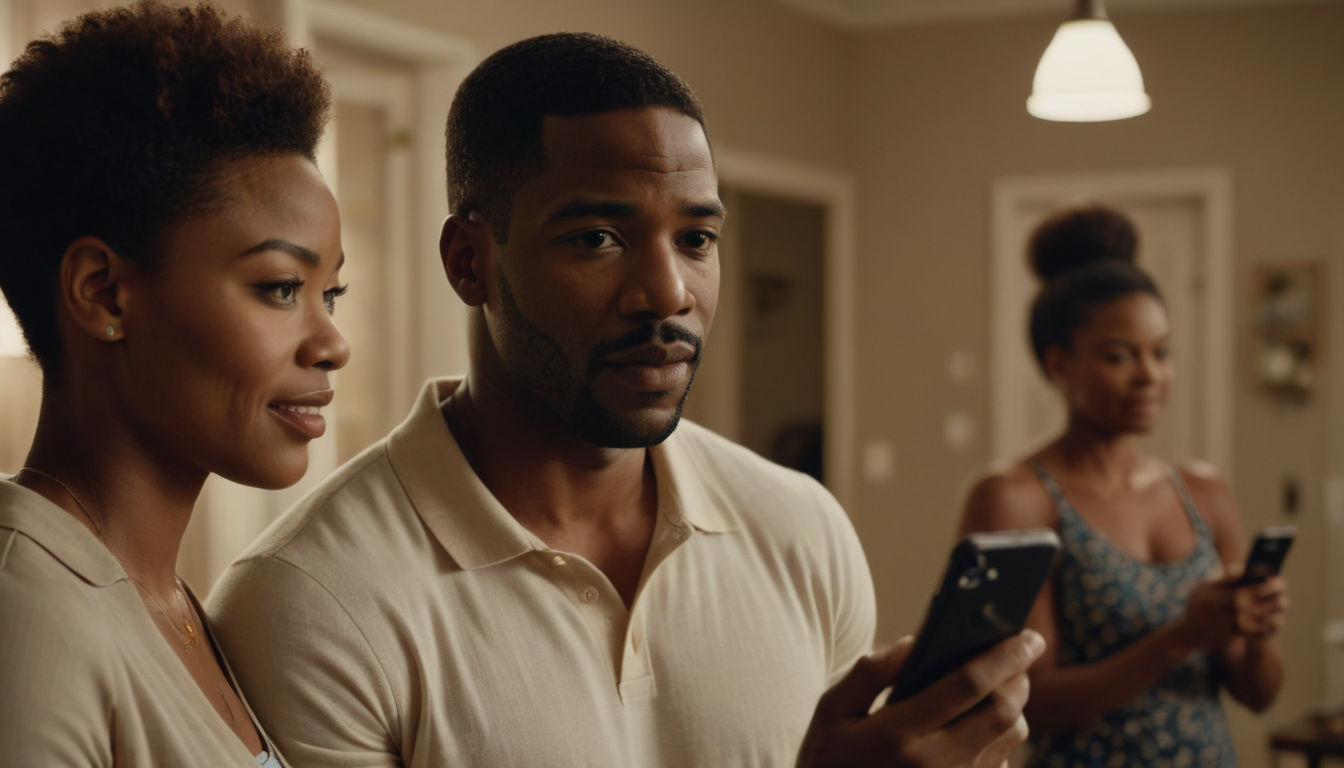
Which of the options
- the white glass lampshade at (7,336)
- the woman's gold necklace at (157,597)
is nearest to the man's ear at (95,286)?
the woman's gold necklace at (157,597)

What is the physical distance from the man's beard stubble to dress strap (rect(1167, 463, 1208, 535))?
4.64ft

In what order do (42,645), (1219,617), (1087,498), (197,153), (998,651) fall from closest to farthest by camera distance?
1. (42,645)
2. (197,153)
3. (998,651)
4. (1219,617)
5. (1087,498)

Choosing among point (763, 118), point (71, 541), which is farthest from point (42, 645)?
point (763, 118)

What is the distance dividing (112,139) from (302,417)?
23 cm

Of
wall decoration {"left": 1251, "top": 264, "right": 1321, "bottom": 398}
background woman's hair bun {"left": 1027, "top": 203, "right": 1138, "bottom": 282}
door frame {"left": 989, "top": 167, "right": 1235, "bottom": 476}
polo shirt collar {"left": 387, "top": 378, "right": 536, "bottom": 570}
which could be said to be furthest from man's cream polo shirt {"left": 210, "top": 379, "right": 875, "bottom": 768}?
wall decoration {"left": 1251, "top": 264, "right": 1321, "bottom": 398}

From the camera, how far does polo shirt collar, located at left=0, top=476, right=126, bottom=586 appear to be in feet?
2.58

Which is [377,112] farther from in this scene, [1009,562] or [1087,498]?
[1009,562]

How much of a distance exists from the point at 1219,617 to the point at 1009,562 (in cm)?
118

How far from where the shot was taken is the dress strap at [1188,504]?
219cm

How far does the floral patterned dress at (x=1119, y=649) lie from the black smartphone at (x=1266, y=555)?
0.12m

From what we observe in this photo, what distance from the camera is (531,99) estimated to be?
1.14m

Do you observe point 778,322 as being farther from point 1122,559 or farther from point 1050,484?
point 1122,559

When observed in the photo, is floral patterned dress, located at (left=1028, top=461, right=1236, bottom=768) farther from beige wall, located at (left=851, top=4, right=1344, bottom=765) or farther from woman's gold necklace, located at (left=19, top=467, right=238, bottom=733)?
beige wall, located at (left=851, top=4, right=1344, bottom=765)

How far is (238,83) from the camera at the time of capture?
89cm
